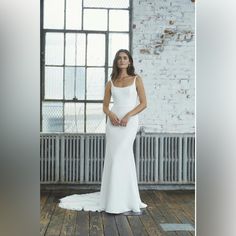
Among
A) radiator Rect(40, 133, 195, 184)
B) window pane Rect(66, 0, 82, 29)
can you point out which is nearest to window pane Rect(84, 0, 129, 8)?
window pane Rect(66, 0, 82, 29)

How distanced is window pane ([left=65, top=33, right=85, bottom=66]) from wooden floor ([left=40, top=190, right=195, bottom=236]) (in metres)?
1.71

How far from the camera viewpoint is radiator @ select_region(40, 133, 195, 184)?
4906 millimetres

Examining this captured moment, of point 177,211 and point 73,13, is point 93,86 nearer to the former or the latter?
point 73,13

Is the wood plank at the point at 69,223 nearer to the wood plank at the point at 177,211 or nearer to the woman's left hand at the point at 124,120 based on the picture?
the wood plank at the point at 177,211

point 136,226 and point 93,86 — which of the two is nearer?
point 136,226

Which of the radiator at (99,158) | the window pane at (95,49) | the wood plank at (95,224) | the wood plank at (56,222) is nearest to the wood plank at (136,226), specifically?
the wood plank at (95,224)

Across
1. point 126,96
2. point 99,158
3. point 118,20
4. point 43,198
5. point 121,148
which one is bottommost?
point 43,198

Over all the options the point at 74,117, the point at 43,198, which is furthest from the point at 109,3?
the point at 43,198

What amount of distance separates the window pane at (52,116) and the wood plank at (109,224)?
1.58 metres

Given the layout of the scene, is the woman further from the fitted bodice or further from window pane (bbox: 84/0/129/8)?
window pane (bbox: 84/0/129/8)

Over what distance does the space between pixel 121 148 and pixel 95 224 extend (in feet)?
2.67

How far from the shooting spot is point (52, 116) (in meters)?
5.07
